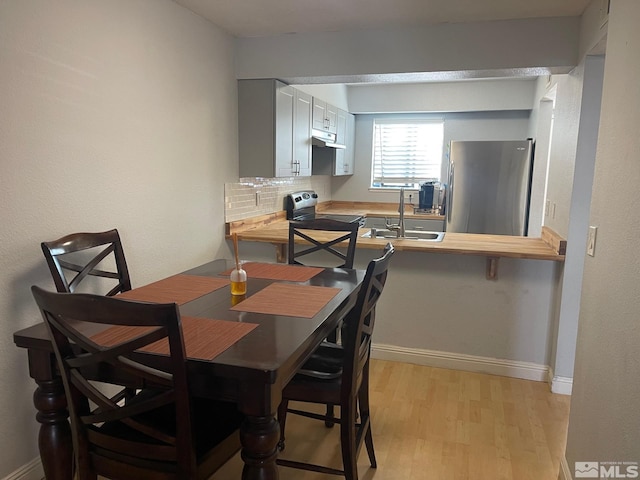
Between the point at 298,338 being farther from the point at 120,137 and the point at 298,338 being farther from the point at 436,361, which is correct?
the point at 436,361

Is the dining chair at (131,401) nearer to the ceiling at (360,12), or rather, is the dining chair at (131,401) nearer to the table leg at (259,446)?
the table leg at (259,446)

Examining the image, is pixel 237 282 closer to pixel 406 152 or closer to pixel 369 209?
pixel 369 209

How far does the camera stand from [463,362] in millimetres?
3217

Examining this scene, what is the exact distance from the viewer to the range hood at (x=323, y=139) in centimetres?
433

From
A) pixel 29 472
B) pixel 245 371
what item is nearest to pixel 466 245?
pixel 245 371

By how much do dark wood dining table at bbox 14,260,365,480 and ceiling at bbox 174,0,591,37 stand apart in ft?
5.93

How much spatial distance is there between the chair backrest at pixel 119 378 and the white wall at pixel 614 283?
1248 millimetres

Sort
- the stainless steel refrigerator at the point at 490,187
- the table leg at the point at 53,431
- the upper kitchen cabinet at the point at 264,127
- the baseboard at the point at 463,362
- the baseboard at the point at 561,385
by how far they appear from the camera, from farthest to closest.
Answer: the stainless steel refrigerator at the point at 490,187 → the upper kitchen cabinet at the point at 264,127 → the baseboard at the point at 463,362 → the baseboard at the point at 561,385 → the table leg at the point at 53,431

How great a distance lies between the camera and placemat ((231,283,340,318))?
5.80ft

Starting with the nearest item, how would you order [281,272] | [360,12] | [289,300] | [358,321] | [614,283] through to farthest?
[614,283] < [358,321] < [289,300] < [281,272] < [360,12]

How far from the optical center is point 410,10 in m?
2.79

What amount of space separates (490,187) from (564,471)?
11.3ft

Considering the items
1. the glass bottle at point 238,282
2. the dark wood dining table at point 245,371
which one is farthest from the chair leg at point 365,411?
the glass bottle at point 238,282

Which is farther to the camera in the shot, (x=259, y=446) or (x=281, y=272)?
(x=281, y=272)
